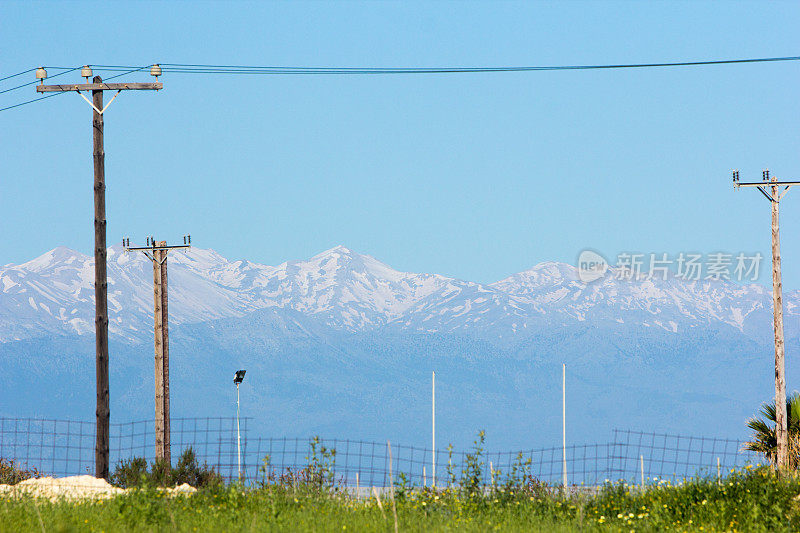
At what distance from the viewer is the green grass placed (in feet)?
39.1

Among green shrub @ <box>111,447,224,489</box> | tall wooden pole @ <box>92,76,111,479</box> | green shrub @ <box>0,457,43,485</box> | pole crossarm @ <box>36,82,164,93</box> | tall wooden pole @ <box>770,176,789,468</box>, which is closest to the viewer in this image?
green shrub @ <box>111,447,224,489</box>

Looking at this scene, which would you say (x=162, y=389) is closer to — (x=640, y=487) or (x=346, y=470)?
(x=346, y=470)

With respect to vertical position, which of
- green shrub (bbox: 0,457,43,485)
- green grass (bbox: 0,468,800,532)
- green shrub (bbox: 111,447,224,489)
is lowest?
green shrub (bbox: 0,457,43,485)

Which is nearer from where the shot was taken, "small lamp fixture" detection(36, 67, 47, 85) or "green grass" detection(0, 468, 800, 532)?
"green grass" detection(0, 468, 800, 532)

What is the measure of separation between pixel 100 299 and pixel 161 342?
8.92 metres

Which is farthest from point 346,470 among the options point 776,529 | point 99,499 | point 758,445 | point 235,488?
point 758,445

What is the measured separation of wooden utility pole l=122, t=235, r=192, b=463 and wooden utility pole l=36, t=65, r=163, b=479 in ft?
23.5

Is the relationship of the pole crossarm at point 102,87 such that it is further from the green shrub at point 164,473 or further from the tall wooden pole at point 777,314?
the tall wooden pole at point 777,314

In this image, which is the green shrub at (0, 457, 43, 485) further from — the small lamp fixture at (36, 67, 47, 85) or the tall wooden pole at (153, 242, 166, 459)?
the small lamp fixture at (36, 67, 47, 85)

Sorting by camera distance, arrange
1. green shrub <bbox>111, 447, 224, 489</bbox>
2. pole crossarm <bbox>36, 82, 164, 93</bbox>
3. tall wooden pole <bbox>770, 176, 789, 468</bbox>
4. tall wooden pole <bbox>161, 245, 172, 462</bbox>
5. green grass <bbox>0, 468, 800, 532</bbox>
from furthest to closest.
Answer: tall wooden pole <bbox>161, 245, 172, 462</bbox> < tall wooden pole <bbox>770, 176, 789, 468</bbox> < pole crossarm <bbox>36, 82, 164, 93</bbox> < green shrub <bbox>111, 447, 224, 489</bbox> < green grass <bbox>0, 468, 800, 532</bbox>

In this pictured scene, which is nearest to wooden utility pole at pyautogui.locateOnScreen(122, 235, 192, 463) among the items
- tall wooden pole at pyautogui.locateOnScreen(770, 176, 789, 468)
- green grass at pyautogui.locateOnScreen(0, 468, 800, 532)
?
green grass at pyautogui.locateOnScreen(0, 468, 800, 532)

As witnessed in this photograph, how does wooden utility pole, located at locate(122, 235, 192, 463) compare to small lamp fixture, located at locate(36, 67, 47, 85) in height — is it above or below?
below

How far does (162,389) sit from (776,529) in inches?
726

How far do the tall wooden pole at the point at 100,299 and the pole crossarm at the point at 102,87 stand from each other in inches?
A: 5.6
